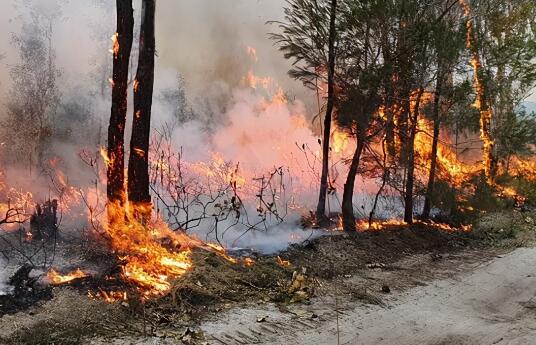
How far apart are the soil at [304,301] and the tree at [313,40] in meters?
4.53

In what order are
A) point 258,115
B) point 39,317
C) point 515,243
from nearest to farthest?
point 39,317 < point 515,243 < point 258,115

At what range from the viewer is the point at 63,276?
7812 millimetres

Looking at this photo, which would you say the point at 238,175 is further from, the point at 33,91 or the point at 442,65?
the point at 33,91

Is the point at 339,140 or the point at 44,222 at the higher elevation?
the point at 339,140

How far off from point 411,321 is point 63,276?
563cm

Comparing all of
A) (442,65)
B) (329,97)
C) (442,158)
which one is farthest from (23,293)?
(442,158)

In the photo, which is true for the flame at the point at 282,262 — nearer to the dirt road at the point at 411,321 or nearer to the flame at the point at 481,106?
the dirt road at the point at 411,321

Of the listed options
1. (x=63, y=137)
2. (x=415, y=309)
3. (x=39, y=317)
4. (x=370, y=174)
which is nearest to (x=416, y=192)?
(x=370, y=174)

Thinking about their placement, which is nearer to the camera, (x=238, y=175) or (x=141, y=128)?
(x=141, y=128)

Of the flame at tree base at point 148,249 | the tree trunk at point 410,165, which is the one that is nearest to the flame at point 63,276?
the flame at tree base at point 148,249

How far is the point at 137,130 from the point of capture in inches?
421

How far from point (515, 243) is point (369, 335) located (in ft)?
28.8

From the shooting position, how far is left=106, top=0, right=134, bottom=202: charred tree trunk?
33.1ft

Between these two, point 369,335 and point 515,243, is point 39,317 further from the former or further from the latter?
point 515,243
